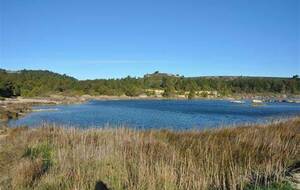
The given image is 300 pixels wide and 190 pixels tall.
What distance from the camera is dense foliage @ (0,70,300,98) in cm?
11644

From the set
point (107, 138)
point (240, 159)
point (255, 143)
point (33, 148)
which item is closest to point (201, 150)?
point (240, 159)

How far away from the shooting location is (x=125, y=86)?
159 meters

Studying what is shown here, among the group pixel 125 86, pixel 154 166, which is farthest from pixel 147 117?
pixel 125 86

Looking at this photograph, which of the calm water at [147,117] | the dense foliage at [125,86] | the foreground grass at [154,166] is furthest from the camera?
the dense foliage at [125,86]

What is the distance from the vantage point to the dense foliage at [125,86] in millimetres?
116438

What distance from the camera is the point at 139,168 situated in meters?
7.92

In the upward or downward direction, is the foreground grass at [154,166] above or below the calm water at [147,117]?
above

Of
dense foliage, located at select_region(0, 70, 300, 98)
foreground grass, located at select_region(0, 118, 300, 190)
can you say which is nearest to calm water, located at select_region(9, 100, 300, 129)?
foreground grass, located at select_region(0, 118, 300, 190)

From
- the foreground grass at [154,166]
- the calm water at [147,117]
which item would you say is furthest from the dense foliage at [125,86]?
the foreground grass at [154,166]

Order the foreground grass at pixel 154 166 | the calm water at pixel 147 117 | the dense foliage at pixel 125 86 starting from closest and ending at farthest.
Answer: the foreground grass at pixel 154 166 < the calm water at pixel 147 117 < the dense foliage at pixel 125 86

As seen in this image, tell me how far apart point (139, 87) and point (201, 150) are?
15445 cm

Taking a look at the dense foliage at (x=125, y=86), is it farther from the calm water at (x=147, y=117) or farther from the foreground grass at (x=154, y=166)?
the foreground grass at (x=154, y=166)

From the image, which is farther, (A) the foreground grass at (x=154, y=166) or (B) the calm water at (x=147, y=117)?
(B) the calm water at (x=147, y=117)

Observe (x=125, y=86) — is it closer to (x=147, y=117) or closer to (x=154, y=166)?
(x=147, y=117)
